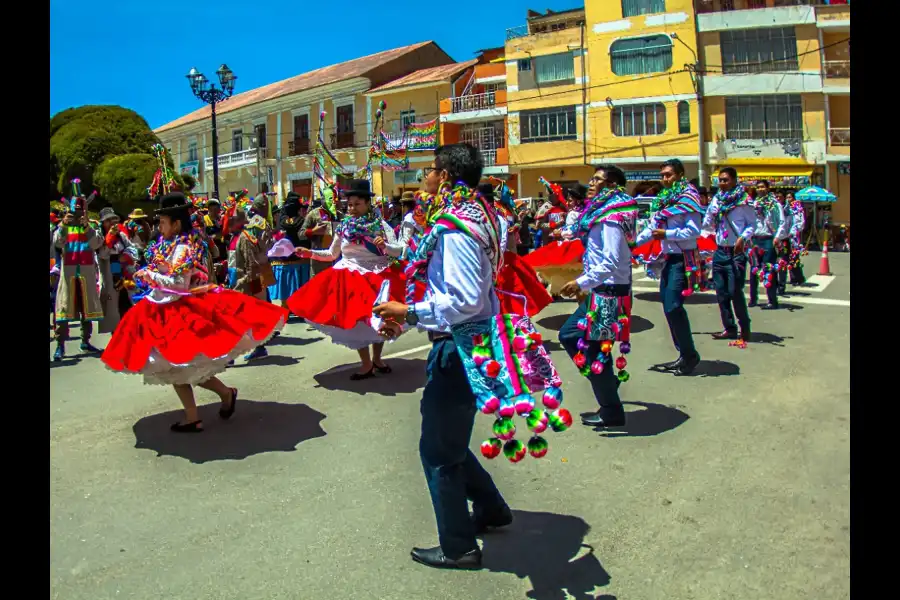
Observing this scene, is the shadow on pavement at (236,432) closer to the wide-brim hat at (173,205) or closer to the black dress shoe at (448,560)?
the wide-brim hat at (173,205)

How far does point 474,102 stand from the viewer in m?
38.8

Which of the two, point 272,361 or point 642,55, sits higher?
point 642,55

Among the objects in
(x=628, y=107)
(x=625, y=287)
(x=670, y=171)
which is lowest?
(x=625, y=287)

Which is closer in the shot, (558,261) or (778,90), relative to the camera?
(558,261)

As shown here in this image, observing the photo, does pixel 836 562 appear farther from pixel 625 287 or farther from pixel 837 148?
pixel 837 148

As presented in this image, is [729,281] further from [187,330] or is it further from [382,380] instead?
[187,330]

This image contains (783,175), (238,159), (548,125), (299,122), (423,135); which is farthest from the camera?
(238,159)

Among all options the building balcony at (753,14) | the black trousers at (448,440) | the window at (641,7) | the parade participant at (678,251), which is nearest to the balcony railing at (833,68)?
the building balcony at (753,14)

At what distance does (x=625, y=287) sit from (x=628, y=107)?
31638 millimetres

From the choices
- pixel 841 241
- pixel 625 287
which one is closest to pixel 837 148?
pixel 841 241

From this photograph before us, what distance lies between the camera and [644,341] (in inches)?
372

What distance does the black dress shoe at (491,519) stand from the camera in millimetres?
3986

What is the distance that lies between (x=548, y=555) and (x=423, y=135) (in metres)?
36.6

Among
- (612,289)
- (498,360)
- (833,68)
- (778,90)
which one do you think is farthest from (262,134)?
(498,360)
